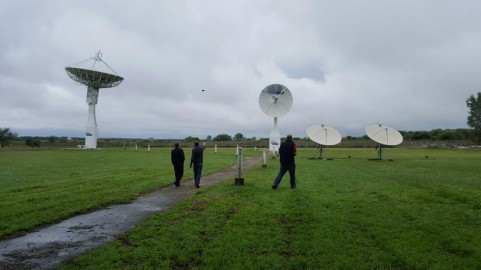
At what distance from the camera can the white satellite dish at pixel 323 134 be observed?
40344 mm

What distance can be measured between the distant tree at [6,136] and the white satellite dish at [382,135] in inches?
3270

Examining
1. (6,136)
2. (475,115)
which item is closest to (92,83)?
(6,136)

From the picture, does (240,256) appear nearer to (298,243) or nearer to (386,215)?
(298,243)

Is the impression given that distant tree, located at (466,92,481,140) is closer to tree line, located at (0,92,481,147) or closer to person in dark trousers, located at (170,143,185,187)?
tree line, located at (0,92,481,147)

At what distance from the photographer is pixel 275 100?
45.1 metres

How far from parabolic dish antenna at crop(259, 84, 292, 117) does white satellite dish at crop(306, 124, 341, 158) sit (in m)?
4.53

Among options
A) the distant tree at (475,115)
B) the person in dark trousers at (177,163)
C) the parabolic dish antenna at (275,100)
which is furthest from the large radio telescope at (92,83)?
the distant tree at (475,115)

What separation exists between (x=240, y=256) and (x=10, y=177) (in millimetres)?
18039

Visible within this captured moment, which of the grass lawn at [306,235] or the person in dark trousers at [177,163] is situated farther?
the person in dark trousers at [177,163]

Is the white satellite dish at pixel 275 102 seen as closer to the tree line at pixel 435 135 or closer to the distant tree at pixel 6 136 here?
the tree line at pixel 435 135

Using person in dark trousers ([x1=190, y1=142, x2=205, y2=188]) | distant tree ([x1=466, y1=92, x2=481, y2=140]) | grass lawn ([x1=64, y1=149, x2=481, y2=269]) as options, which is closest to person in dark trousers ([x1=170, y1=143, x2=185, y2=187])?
person in dark trousers ([x1=190, y1=142, x2=205, y2=188])

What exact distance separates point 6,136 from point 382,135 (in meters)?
88.7

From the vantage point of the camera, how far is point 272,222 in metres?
9.21

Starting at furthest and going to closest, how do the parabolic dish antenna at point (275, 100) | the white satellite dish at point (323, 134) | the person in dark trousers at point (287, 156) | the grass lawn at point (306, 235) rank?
1. the parabolic dish antenna at point (275, 100)
2. the white satellite dish at point (323, 134)
3. the person in dark trousers at point (287, 156)
4. the grass lawn at point (306, 235)
